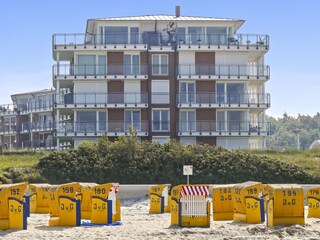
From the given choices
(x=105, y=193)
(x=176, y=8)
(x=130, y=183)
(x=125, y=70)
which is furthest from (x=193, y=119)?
(x=105, y=193)

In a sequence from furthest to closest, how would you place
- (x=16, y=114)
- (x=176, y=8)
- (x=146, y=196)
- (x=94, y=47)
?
(x=16, y=114) < (x=176, y=8) < (x=94, y=47) < (x=146, y=196)

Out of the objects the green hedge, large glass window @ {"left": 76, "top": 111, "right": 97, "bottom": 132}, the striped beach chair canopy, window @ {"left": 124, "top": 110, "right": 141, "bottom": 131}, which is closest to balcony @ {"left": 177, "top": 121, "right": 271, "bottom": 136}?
window @ {"left": 124, "top": 110, "right": 141, "bottom": 131}

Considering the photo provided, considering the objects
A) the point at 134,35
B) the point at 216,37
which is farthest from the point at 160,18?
the point at 216,37

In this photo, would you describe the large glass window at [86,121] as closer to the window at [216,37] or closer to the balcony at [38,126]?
the window at [216,37]

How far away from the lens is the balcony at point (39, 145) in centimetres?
8200

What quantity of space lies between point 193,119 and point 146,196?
79.5 ft

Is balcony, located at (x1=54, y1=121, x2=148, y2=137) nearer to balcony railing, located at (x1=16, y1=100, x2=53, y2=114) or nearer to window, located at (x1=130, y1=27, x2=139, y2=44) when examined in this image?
window, located at (x1=130, y1=27, x2=139, y2=44)

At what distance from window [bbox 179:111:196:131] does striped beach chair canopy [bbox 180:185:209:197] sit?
40.5m

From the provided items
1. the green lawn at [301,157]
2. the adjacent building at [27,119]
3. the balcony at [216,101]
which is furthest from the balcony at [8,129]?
the green lawn at [301,157]

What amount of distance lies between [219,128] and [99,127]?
10.5 meters

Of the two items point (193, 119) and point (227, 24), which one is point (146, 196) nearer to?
point (193, 119)

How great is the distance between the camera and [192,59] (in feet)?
221

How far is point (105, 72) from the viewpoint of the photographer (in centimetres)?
6619

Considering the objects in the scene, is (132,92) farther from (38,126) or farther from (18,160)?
(38,126)
